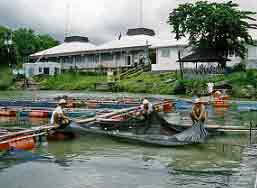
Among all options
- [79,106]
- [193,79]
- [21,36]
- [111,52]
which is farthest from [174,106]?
[21,36]

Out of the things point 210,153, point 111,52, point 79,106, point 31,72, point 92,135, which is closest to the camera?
point 210,153

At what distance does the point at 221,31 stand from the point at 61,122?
26948 millimetres

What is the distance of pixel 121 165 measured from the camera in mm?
11289

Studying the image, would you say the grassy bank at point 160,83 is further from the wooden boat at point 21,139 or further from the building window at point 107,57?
the wooden boat at point 21,139

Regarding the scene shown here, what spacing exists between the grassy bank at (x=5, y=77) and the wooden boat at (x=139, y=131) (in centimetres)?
3680

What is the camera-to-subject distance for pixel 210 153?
12.6 meters

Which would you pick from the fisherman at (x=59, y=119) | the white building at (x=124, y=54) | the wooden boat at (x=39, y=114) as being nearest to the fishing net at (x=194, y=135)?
the fisherman at (x=59, y=119)

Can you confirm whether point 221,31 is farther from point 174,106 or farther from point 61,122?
point 61,122

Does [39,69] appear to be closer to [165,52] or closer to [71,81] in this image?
[71,81]

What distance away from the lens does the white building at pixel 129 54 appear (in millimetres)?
47375

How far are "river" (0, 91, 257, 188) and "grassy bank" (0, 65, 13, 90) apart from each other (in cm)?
3808

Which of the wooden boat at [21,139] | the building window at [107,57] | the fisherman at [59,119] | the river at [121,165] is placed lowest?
the river at [121,165]

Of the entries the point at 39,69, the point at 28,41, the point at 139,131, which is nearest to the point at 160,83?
the point at 39,69

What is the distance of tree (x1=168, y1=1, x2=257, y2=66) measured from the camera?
37594 mm
